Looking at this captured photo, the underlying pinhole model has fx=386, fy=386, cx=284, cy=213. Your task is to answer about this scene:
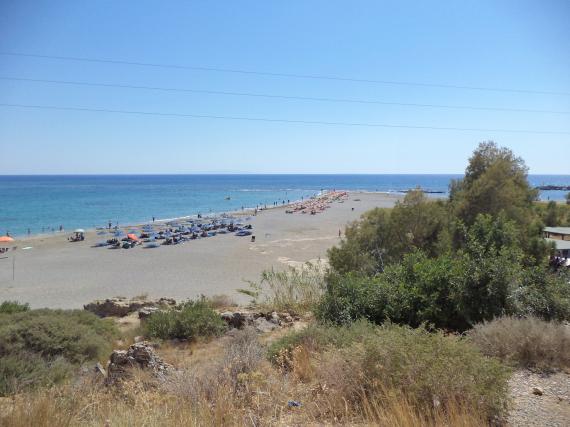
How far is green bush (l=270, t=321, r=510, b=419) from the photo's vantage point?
3678mm

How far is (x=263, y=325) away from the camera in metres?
9.70

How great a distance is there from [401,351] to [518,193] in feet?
54.3

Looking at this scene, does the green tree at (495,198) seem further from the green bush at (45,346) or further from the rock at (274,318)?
the green bush at (45,346)

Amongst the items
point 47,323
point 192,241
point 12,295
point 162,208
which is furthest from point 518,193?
point 162,208

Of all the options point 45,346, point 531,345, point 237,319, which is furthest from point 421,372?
point 45,346

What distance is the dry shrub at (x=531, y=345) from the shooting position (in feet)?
17.1

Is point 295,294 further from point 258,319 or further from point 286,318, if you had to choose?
point 258,319

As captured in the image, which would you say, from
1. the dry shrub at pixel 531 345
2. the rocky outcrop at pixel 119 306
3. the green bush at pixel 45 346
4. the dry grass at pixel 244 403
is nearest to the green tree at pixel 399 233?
the rocky outcrop at pixel 119 306

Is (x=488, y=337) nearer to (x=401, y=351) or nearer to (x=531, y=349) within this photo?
(x=531, y=349)

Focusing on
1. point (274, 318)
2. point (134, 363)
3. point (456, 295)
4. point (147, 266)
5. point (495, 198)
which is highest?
point (495, 198)

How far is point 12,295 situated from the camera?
71.7ft

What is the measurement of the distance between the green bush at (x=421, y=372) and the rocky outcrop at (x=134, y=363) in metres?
2.45

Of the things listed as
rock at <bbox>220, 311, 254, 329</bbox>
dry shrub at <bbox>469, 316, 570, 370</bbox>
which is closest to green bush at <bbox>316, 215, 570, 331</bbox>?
dry shrub at <bbox>469, 316, 570, 370</bbox>

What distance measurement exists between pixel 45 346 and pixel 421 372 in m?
7.71
